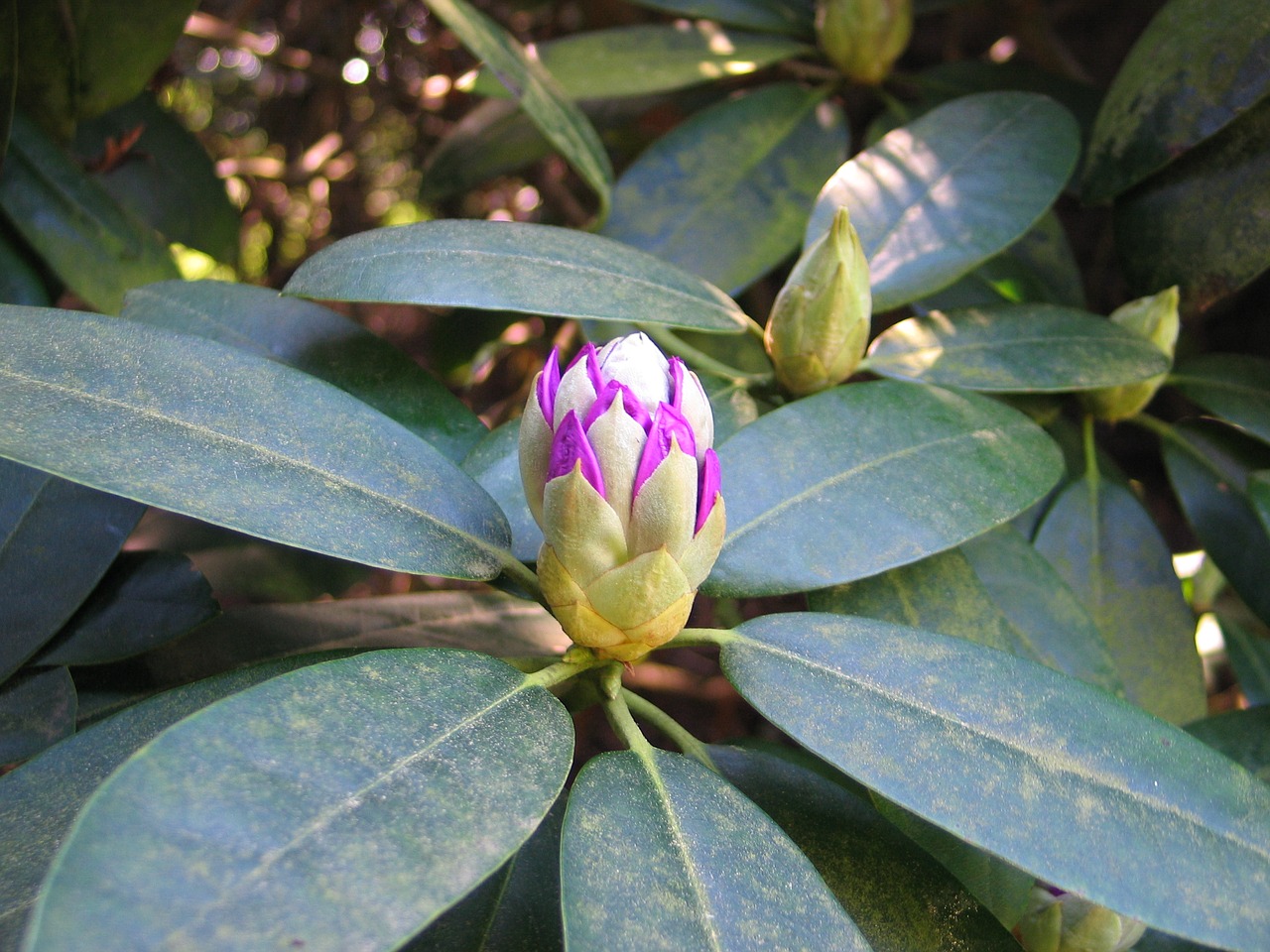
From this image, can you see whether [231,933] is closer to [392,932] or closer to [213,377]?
[392,932]

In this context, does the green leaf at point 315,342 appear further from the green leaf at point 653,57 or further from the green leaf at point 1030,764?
the green leaf at point 653,57

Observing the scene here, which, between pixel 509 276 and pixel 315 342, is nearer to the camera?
pixel 509 276

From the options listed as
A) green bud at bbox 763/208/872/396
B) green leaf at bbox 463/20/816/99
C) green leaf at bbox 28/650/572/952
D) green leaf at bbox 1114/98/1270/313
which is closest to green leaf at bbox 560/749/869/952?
green leaf at bbox 28/650/572/952

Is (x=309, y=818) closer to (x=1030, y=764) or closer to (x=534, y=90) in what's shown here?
(x=1030, y=764)

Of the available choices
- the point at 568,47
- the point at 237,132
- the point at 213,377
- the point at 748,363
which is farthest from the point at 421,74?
the point at 213,377

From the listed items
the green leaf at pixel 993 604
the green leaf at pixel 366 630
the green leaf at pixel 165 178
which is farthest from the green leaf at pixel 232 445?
the green leaf at pixel 165 178

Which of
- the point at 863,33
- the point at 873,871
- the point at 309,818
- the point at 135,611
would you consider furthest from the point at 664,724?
the point at 863,33
